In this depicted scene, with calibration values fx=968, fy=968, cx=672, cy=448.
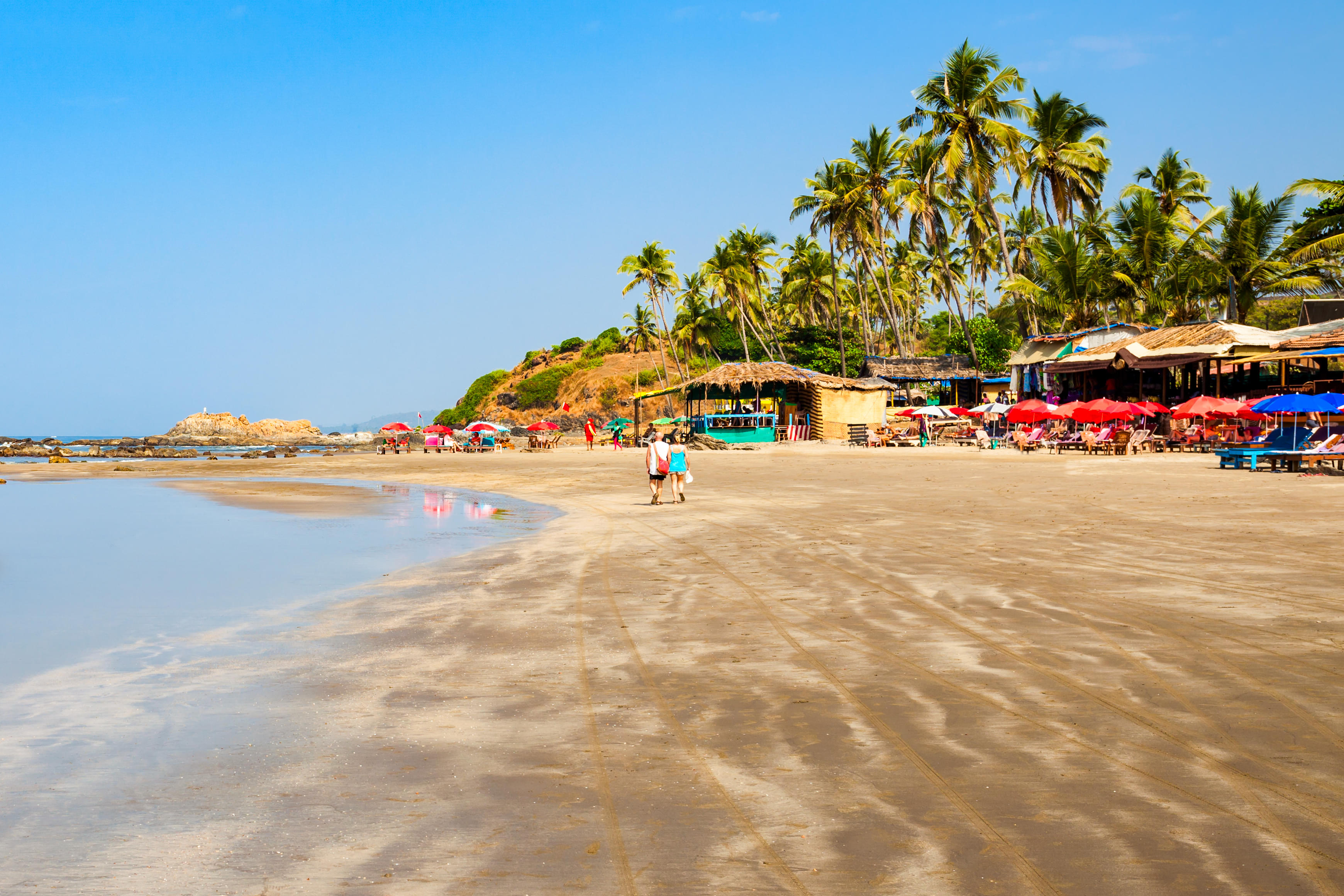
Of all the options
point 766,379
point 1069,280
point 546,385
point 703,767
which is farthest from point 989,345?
point 703,767

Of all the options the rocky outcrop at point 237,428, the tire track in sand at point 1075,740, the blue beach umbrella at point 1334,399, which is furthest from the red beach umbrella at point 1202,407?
the rocky outcrop at point 237,428

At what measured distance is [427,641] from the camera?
21.0 ft

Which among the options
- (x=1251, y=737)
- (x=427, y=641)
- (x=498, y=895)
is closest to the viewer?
(x=498, y=895)

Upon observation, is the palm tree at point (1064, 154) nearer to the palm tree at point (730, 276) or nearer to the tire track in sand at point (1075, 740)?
the palm tree at point (730, 276)

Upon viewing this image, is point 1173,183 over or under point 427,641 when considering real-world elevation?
over

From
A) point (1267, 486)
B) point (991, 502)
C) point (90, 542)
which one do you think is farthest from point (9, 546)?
point (1267, 486)

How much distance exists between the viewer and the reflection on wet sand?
A: 666 inches

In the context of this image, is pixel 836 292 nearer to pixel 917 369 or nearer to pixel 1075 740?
pixel 917 369

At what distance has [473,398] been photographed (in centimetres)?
9944

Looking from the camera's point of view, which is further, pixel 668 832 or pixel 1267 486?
pixel 1267 486

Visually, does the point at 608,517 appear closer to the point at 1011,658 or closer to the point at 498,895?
the point at 1011,658

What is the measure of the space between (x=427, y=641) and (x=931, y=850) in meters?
4.12

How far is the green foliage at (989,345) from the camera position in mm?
55969

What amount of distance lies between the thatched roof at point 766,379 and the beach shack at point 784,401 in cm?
4
